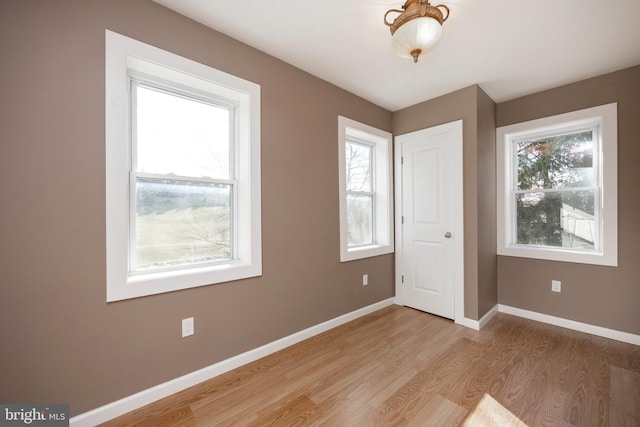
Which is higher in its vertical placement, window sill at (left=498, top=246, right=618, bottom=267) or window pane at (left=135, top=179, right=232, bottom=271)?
window pane at (left=135, top=179, right=232, bottom=271)

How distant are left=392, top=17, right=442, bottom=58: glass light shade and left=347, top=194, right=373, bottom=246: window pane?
69.1 inches

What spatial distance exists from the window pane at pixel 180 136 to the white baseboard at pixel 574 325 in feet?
11.8

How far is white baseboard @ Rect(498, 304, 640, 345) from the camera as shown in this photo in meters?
2.50

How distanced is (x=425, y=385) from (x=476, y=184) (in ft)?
6.54

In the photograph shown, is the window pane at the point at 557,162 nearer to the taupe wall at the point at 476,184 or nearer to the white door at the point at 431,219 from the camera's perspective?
the taupe wall at the point at 476,184

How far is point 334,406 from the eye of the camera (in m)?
1.71

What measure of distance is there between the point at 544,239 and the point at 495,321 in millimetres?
1115

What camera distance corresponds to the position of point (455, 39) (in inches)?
82.1

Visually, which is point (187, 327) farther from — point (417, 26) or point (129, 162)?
point (417, 26)

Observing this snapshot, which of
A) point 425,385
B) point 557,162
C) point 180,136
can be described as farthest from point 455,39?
point 425,385

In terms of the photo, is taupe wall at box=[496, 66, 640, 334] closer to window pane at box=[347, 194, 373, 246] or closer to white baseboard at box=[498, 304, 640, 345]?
white baseboard at box=[498, 304, 640, 345]

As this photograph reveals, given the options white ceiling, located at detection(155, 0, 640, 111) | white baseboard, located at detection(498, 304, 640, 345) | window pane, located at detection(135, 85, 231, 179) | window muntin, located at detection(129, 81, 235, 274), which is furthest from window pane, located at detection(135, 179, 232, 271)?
white baseboard, located at detection(498, 304, 640, 345)

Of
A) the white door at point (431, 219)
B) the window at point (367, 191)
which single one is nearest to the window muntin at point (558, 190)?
the white door at point (431, 219)

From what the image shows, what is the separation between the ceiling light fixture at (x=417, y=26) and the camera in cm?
163
